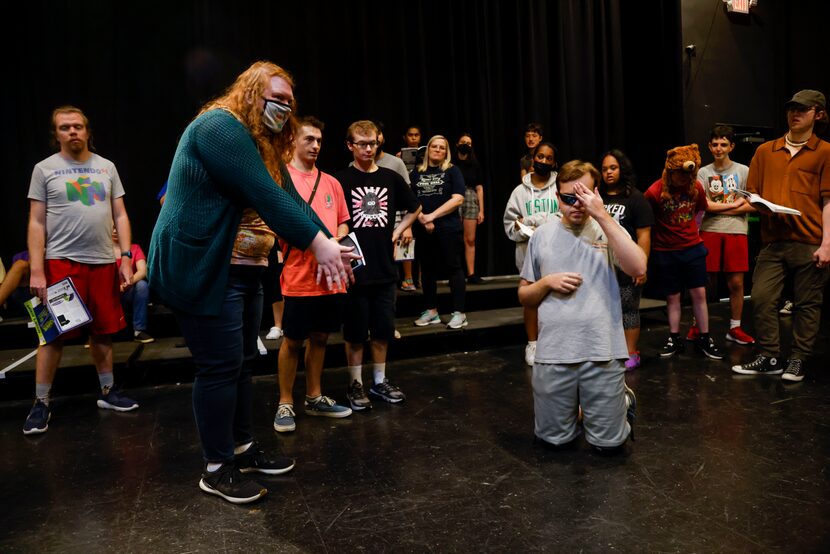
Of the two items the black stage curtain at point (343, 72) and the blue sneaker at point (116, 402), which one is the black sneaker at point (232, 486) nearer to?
the blue sneaker at point (116, 402)

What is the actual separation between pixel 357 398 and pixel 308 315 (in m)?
0.62

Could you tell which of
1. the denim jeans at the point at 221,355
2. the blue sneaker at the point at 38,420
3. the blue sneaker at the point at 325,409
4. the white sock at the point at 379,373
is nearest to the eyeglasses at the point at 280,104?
the denim jeans at the point at 221,355

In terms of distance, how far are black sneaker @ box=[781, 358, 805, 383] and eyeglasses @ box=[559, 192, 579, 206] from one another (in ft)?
6.39

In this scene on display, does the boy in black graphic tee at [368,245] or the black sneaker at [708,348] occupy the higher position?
the boy in black graphic tee at [368,245]

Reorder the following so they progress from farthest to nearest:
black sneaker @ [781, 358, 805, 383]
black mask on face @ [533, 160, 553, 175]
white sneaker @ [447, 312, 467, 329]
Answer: white sneaker @ [447, 312, 467, 329] → black mask on face @ [533, 160, 553, 175] → black sneaker @ [781, 358, 805, 383]

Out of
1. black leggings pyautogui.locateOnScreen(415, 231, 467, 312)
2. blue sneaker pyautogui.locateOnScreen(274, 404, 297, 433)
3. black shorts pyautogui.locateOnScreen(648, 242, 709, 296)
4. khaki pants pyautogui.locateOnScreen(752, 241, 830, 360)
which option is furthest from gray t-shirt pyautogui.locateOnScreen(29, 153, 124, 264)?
khaki pants pyautogui.locateOnScreen(752, 241, 830, 360)

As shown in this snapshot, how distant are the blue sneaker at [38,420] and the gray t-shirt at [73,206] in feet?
2.49

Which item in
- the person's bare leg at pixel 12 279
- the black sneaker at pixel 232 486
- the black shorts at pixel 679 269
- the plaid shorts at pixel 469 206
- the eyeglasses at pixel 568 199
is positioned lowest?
the black sneaker at pixel 232 486

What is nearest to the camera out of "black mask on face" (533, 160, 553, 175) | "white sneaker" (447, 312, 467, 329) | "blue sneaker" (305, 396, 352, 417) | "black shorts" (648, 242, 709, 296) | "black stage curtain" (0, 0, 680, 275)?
"blue sneaker" (305, 396, 352, 417)

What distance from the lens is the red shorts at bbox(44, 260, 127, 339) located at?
122 inches

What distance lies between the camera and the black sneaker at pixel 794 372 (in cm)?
342

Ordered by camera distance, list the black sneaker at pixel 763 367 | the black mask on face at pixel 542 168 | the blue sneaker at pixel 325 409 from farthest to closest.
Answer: the black mask on face at pixel 542 168 → the black sneaker at pixel 763 367 → the blue sneaker at pixel 325 409

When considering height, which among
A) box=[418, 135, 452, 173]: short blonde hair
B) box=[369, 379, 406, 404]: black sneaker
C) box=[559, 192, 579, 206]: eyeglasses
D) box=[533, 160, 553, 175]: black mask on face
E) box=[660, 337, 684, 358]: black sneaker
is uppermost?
box=[418, 135, 452, 173]: short blonde hair

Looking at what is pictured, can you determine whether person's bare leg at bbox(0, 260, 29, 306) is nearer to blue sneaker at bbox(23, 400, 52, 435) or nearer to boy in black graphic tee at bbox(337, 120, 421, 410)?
blue sneaker at bbox(23, 400, 52, 435)
